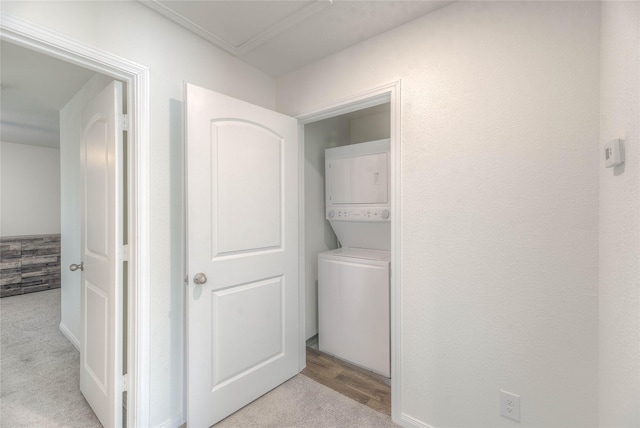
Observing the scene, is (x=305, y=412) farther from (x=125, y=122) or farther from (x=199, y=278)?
(x=125, y=122)

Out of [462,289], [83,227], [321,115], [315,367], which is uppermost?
[321,115]

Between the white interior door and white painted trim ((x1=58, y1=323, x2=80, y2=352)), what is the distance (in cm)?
95

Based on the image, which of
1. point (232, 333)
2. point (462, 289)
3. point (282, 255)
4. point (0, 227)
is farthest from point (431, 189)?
point (0, 227)

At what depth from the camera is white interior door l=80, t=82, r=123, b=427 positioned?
139 centimetres

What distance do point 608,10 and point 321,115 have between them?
4.74ft

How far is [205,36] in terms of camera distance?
1.65 m

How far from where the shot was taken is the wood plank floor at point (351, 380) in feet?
5.84

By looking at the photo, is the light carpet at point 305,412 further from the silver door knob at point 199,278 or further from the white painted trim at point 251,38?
the white painted trim at point 251,38

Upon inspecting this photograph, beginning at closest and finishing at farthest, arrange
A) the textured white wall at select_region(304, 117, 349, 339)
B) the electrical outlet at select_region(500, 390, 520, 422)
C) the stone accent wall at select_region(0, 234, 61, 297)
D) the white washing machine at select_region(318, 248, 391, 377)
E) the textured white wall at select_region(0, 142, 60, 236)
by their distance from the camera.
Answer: the electrical outlet at select_region(500, 390, 520, 422), the white washing machine at select_region(318, 248, 391, 377), the textured white wall at select_region(304, 117, 349, 339), the stone accent wall at select_region(0, 234, 61, 297), the textured white wall at select_region(0, 142, 60, 236)

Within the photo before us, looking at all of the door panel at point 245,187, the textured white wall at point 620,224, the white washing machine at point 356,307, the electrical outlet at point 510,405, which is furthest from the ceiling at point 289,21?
the electrical outlet at point 510,405

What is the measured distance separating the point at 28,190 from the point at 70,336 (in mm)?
3544

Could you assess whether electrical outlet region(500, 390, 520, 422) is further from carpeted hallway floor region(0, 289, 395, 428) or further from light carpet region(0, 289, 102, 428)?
light carpet region(0, 289, 102, 428)

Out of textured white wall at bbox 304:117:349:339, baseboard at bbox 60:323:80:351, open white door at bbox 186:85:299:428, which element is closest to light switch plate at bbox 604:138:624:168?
open white door at bbox 186:85:299:428

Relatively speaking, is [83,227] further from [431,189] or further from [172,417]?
[431,189]
